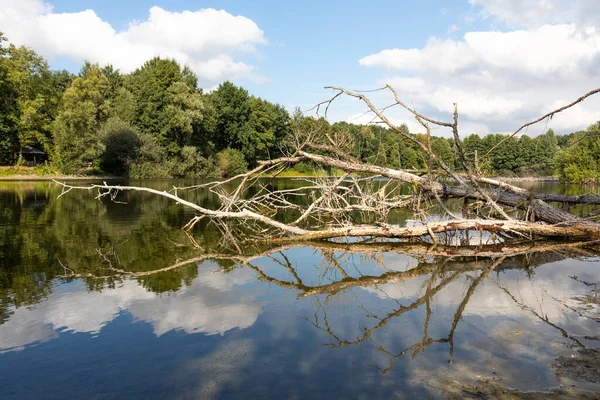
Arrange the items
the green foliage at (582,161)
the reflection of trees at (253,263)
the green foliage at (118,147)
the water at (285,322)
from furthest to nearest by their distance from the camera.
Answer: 1. the green foliage at (582,161)
2. the green foliage at (118,147)
3. the reflection of trees at (253,263)
4. the water at (285,322)

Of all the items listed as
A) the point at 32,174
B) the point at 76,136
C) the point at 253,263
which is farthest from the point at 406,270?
the point at 32,174

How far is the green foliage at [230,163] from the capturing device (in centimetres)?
6067

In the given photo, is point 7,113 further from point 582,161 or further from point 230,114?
point 582,161

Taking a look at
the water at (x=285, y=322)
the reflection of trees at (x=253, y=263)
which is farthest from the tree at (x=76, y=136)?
the water at (x=285, y=322)

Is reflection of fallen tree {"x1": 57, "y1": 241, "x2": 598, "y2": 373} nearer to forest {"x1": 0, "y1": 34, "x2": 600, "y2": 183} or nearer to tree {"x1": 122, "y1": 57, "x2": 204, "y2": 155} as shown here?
forest {"x1": 0, "y1": 34, "x2": 600, "y2": 183}

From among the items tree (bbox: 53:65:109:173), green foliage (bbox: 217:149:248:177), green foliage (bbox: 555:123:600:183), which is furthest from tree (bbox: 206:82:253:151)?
green foliage (bbox: 555:123:600:183)

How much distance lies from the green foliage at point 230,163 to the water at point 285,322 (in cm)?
5216

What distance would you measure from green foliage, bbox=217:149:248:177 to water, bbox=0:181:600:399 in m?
52.2

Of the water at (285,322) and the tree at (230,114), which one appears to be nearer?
the water at (285,322)

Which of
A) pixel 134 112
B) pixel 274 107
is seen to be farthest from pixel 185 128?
pixel 274 107

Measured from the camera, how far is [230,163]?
201 feet

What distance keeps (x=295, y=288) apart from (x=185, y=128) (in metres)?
50.9

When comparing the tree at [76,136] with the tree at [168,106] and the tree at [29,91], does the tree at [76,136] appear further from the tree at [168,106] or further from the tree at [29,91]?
the tree at [168,106]

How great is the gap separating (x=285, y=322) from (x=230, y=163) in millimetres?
57468
